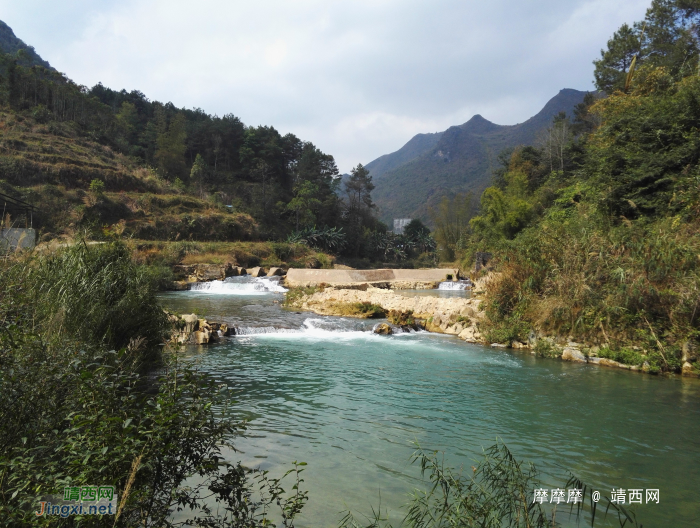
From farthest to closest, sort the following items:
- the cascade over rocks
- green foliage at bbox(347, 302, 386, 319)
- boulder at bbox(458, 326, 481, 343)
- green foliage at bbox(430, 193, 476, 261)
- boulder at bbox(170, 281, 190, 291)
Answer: green foliage at bbox(430, 193, 476, 261) < boulder at bbox(170, 281, 190, 291) < green foliage at bbox(347, 302, 386, 319) < boulder at bbox(458, 326, 481, 343) < the cascade over rocks

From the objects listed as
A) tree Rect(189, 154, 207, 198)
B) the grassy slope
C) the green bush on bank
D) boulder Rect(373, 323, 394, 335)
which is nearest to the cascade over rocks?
boulder Rect(373, 323, 394, 335)

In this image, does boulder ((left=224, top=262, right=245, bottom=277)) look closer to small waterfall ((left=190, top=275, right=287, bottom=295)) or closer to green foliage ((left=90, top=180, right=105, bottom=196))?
small waterfall ((left=190, top=275, right=287, bottom=295))

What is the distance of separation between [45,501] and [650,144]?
51.2ft

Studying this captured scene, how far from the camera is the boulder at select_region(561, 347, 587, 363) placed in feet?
27.0

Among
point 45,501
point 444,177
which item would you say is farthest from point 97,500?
point 444,177

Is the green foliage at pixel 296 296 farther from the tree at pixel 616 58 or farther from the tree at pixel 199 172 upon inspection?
the tree at pixel 199 172

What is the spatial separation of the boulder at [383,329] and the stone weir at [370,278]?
9.89 metres

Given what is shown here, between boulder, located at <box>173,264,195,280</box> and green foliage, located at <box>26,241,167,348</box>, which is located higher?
green foliage, located at <box>26,241,167,348</box>

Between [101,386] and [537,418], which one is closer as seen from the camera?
[101,386]

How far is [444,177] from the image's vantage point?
107 metres

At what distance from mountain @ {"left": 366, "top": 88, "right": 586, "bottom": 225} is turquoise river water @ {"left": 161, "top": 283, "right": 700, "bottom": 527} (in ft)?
273

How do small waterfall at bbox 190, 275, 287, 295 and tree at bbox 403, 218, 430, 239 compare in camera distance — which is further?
Result: tree at bbox 403, 218, 430, 239

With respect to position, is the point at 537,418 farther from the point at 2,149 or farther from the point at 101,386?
the point at 2,149

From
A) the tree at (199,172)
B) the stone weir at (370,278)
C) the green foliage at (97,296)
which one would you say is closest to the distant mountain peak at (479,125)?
the tree at (199,172)
